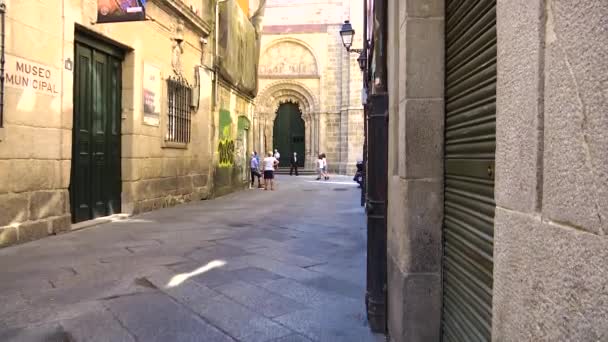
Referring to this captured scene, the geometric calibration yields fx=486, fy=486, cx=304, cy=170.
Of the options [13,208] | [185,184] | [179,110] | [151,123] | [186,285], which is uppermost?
[179,110]

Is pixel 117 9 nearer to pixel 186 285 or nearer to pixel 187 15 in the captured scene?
pixel 187 15

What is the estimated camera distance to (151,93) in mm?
10203

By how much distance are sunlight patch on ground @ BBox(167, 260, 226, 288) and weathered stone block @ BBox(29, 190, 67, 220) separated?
2.96 metres

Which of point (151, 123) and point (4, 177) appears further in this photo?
point (151, 123)

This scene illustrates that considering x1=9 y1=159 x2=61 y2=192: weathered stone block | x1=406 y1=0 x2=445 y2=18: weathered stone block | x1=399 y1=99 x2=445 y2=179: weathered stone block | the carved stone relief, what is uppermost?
the carved stone relief

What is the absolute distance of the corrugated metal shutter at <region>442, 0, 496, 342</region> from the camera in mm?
2023

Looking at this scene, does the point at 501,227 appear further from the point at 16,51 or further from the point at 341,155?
the point at 341,155

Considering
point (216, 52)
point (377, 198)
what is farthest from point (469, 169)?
point (216, 52)

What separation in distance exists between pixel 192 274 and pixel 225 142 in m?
10.6

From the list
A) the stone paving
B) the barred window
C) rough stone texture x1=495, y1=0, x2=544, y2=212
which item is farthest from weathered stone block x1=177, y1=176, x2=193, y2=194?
rough stone texture x1=495, y1=0, x2=544, y2=212

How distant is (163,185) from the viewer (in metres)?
10.9

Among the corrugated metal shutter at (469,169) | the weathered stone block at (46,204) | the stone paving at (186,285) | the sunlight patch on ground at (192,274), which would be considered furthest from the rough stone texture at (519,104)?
the weathered stone block at (46,204)

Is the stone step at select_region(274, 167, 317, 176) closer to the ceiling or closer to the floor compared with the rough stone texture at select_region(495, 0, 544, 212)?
closer to the floor

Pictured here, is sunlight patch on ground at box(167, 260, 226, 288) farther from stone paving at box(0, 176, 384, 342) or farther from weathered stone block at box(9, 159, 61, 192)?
weathered stone block at box(9, 159, 61, 192)
